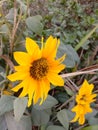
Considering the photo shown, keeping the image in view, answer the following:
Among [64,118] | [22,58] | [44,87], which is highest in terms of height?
[22,58]

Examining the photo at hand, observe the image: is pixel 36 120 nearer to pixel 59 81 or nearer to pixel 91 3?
pixel 59 81

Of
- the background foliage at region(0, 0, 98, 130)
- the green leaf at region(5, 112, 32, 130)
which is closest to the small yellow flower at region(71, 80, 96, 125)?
the background foliage at region(0, 0, 98, 130)

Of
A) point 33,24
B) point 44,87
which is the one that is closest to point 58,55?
point 33,24

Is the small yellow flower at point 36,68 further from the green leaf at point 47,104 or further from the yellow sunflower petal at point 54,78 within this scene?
the green leaf at point 47,104

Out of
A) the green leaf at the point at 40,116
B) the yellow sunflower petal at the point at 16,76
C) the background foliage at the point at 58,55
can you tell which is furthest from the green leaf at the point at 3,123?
the yellow sunflower petal at the point at 16,76

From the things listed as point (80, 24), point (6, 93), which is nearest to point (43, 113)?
point (6, 93)

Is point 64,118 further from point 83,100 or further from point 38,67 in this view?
point 38,67
